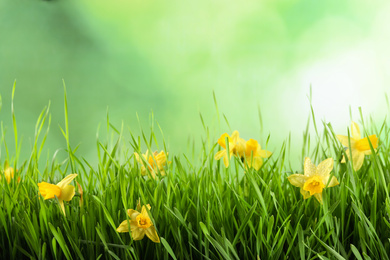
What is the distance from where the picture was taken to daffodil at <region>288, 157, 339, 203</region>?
852 millimetres

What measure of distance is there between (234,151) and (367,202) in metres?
0.29

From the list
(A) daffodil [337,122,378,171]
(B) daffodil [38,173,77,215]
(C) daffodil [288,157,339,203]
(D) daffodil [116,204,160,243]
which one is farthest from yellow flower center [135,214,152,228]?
(A) daffodil [337,122,378,171]

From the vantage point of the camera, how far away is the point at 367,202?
895 millimetres

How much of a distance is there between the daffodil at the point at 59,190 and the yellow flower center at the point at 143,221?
0.17 metres

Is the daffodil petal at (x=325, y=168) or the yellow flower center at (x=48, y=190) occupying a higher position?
the daffodil petal at (x=325, y=168)

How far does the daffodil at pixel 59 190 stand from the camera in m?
0.90

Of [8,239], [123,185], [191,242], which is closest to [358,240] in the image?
[191,242]

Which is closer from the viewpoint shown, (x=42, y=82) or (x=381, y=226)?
(x=381, y=226)

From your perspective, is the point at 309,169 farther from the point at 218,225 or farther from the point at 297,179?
the point at 218,225

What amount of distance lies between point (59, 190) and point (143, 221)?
0.21 metres

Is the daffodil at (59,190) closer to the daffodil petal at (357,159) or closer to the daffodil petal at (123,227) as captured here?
the daffodil petal at (123,227)

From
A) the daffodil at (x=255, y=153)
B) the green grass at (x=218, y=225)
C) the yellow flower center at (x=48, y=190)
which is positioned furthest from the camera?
the daffodil at (x=255, y=153)

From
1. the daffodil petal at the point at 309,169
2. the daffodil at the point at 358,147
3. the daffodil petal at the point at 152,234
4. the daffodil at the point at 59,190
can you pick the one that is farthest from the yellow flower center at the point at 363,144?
the daffodil at the point at 59,190

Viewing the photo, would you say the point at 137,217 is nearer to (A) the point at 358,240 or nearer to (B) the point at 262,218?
(B) the point at 262,218
